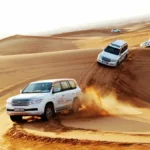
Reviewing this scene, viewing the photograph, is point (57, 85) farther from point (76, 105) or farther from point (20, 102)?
point (20, 102)

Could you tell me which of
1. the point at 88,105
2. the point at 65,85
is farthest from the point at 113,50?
the point at 65,85

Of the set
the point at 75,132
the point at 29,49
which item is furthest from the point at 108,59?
the point at 29,49

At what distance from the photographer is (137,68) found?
32500 mm

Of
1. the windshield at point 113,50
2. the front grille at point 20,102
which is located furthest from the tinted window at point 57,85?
the windshield at point 113,50

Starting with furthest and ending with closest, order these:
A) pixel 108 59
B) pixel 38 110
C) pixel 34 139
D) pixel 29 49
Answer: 1. pixel 29 49
2. pixel 108 59
3. pixel 38 110
4. pixel 34 139

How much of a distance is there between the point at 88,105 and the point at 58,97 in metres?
2.63

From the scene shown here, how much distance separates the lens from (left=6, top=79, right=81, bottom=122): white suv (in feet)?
48.3

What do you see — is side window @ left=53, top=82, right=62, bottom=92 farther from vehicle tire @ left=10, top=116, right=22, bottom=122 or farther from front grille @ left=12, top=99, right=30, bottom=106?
vehicle tire @ left=10, top=116, right=22, bottom=122

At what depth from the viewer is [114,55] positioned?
32062 millimetres

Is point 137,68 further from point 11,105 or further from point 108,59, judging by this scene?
point 11,105

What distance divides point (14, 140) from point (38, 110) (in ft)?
8.26

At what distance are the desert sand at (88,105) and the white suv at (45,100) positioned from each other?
0.38 m

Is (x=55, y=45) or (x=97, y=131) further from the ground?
(x=97, y=131)

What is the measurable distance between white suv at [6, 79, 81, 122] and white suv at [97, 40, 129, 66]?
14.1m
